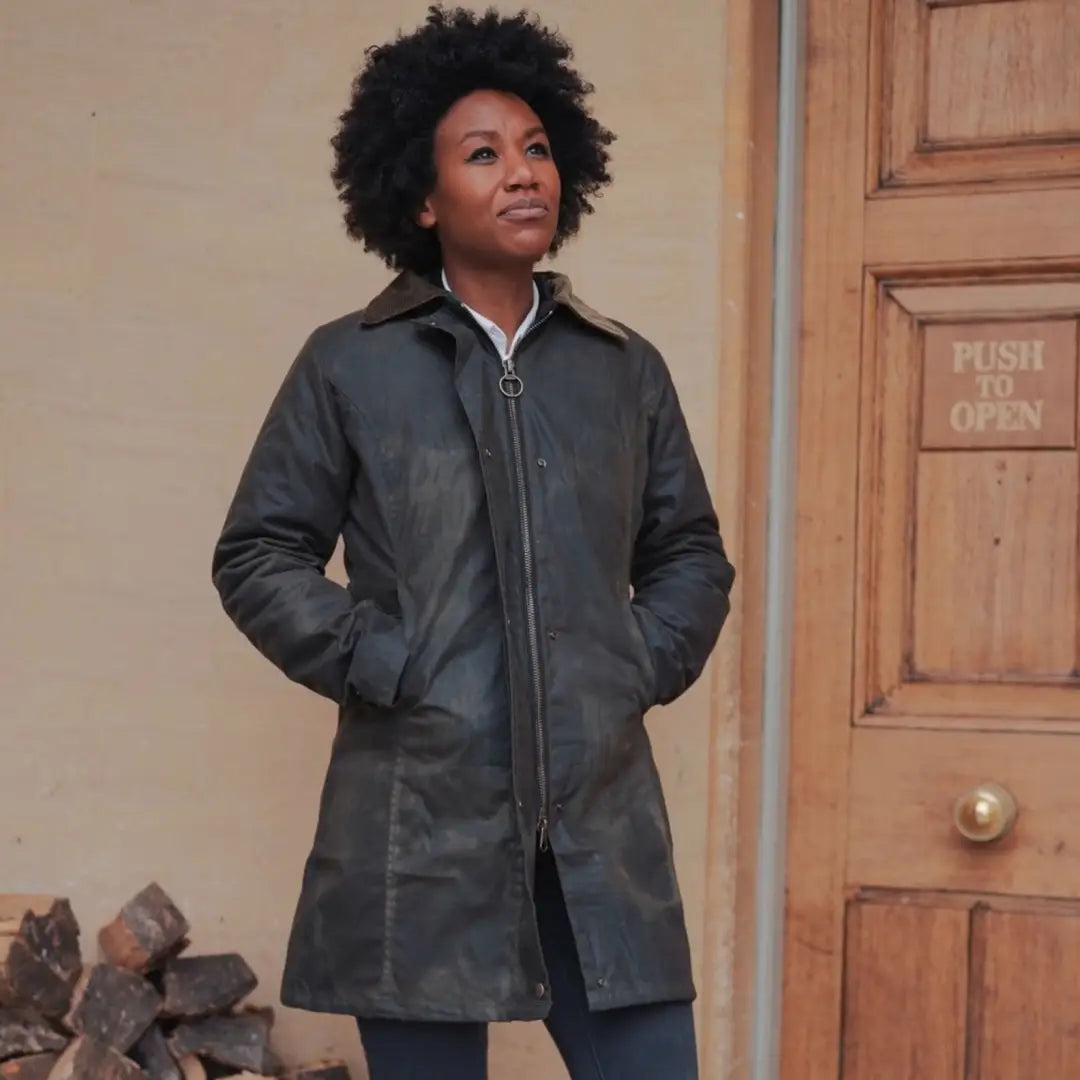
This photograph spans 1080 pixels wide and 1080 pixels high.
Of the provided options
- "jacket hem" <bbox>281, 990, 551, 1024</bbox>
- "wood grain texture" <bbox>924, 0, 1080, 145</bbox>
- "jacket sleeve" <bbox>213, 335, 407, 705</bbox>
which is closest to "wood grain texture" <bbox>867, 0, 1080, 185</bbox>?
"wood grain texture" <bbox>924, 0, 1080, 145</bbox>

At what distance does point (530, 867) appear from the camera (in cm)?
238

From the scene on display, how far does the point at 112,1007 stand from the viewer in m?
3.25

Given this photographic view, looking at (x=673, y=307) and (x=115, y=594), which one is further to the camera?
(x=115, y=594)

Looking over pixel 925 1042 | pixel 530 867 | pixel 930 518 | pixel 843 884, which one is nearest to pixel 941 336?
pixel 930 518

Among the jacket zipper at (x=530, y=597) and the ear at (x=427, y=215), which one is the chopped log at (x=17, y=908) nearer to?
the jacket zipper at (x=530, y=597)

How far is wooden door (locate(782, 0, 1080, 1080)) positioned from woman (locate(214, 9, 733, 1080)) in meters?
0.89

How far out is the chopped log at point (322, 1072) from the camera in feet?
11.0

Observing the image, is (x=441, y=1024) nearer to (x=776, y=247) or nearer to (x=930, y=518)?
(x=930, y=518)

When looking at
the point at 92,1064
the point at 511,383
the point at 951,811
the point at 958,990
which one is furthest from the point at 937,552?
the point at 92,1064

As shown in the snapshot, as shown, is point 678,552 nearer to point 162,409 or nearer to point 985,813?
point 985,813

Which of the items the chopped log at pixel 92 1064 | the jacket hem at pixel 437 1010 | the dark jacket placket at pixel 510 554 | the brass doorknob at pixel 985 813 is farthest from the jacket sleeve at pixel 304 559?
the brass doorknob at pixel 985 813

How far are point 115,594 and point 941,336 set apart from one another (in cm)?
152

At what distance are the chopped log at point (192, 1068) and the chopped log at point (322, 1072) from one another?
0.16m

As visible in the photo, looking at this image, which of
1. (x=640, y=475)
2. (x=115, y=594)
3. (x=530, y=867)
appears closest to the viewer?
(x=530, y=867)
